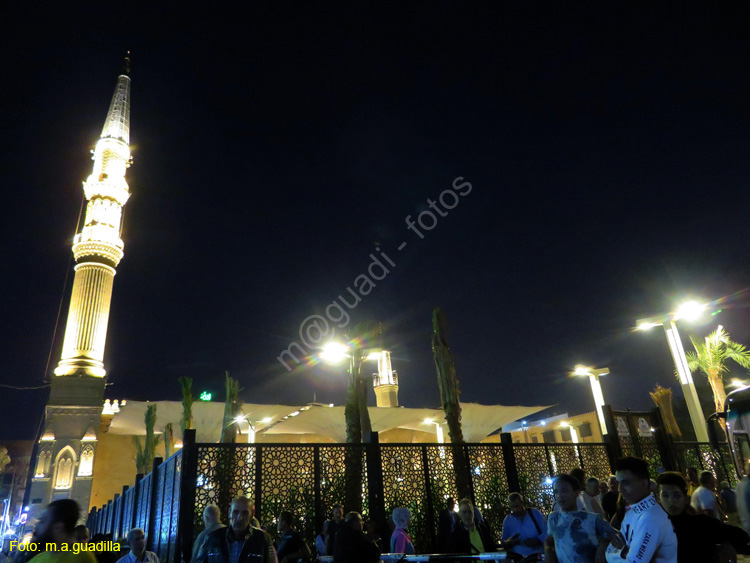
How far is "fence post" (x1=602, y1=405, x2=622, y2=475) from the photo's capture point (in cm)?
953

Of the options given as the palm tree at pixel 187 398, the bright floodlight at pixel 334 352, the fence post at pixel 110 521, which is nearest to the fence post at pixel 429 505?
the bright floodlight at pixel 334 352

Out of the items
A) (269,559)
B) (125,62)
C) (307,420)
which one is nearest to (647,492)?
(269,559)

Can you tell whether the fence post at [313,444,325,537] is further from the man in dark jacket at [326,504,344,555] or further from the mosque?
the mosque

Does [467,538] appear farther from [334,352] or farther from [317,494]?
[334,352]

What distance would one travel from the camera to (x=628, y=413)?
33.2 ft

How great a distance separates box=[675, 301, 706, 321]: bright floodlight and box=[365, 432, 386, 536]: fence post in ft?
32.7

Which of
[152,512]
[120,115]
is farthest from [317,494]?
[120,115]

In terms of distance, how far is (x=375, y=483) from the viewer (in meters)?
7.52

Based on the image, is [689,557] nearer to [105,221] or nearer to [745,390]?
[745,390]

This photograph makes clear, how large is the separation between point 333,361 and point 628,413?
830 cm

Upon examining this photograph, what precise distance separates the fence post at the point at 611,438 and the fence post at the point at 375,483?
4.77 meters

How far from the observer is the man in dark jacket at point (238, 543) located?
421 cm

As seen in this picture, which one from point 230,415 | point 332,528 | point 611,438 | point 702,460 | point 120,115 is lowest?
point 332,528

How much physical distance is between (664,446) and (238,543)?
9376mm
